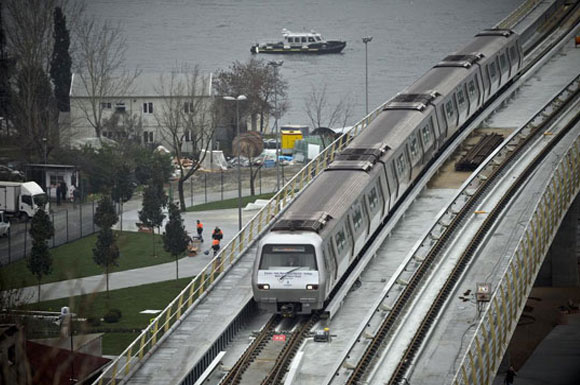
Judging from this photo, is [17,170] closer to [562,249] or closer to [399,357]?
[562,249]

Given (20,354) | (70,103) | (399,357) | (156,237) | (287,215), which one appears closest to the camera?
(20,354)

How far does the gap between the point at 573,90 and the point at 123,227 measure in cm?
2487

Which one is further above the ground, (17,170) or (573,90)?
(573,90)

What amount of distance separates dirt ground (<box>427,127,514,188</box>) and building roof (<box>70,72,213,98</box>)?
39691 mm

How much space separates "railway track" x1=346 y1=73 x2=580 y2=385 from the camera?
3469 cm

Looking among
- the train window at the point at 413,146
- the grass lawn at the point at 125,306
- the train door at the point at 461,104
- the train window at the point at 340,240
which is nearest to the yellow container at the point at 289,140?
→ the train door at the point at 461,104

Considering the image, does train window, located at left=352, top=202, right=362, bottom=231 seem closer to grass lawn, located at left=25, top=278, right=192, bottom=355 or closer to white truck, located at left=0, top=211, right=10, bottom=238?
grass lawn, located at left=25, top=278, right=192, bottom=355

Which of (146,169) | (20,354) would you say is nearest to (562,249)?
(146,169)

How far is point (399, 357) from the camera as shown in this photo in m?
35.0

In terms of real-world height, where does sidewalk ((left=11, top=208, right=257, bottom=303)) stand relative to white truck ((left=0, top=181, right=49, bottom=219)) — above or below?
below

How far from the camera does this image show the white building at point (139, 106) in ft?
313

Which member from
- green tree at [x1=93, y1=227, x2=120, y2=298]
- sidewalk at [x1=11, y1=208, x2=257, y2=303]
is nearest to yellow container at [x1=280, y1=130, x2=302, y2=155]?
sidewalk at [x1=11, y1=208, x2=257, y2=303]

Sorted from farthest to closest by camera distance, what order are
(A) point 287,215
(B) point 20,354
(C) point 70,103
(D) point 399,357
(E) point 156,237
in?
(C) point 70,103, (E) point 156,237, (A) point 287,215, (D) point 399,357, (B) point 20,354

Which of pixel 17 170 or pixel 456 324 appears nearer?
pixel 456 324
